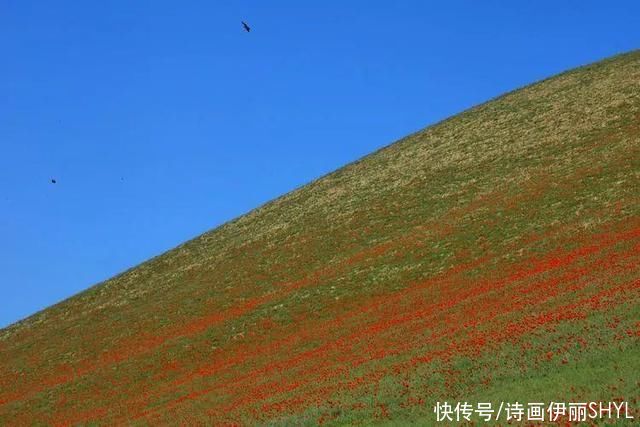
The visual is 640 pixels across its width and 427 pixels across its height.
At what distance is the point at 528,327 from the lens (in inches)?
1143

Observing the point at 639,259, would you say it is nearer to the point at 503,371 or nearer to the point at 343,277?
the point at 503,371

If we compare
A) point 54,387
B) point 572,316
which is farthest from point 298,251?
point 572,316

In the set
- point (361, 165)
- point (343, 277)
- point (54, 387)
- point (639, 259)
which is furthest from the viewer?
point (361, 165)

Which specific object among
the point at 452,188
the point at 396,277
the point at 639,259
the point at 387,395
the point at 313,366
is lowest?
the point at 387,395

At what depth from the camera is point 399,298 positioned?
4728 cm

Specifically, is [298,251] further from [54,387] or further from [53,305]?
[53,305]

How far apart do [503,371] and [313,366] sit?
14.5 metres

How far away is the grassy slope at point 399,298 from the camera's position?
25953 millimetres

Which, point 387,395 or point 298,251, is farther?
point 298,251

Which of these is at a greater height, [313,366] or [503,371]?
[313,366]

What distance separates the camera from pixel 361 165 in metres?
103

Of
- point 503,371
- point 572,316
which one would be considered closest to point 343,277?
point 572,316

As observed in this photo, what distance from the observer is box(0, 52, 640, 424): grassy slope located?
85.1 feet

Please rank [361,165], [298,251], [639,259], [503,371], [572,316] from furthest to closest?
[361,165], [298,251], [639,259], [572,316], [503,371]
